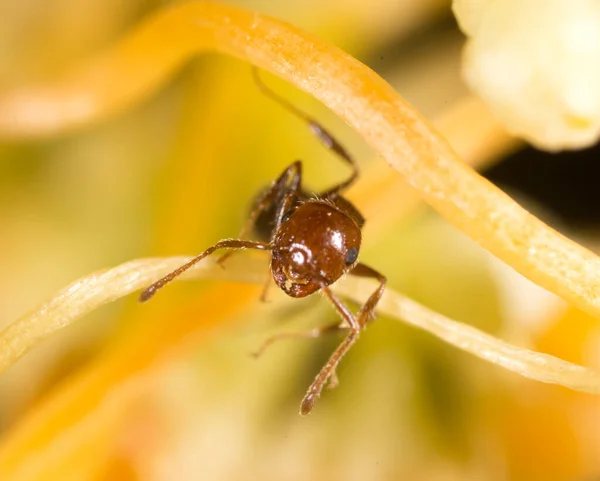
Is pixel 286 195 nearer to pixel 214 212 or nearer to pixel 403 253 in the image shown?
pixel 214 212

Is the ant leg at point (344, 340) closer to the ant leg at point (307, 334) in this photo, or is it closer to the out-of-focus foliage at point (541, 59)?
the ant leg at point (307, 334)

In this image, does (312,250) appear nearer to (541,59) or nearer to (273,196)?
(273,196)

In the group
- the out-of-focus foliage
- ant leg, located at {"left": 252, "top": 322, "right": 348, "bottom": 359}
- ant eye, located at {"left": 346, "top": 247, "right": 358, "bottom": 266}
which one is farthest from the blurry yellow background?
the out-of-focus foliage

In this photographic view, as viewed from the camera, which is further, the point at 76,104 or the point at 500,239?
the point at 76,104

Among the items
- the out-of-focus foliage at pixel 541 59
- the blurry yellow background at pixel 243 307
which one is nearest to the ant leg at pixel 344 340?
the blurry yellow background at pixel 243 307

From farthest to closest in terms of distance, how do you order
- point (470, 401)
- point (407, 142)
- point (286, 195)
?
point (470, 401) → point (286, 195) → point (407, 142)

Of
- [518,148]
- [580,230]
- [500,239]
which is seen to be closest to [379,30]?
[518,148]
